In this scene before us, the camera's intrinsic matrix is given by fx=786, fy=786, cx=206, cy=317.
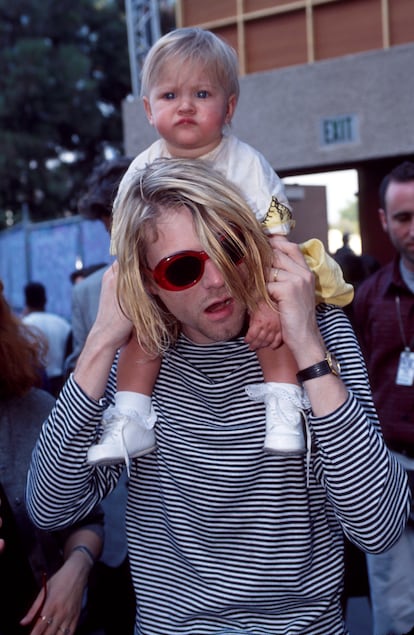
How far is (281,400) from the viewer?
6.06 ft

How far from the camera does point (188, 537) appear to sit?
187 centimetres

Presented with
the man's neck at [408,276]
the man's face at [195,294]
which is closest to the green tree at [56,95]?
the man's neck at [408,276]

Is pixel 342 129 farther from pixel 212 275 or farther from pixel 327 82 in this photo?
pixel 212 275

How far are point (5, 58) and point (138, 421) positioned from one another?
19.9 meters

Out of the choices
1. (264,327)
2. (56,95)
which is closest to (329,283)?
(264,327)

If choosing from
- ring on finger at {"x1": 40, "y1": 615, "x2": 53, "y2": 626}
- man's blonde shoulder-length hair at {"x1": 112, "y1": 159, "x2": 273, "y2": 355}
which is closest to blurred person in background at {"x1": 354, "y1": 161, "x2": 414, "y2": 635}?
ring on finger at {"x1": 40, "y1": 615, "x2": 53, "y2": 626}

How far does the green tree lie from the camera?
1988cm

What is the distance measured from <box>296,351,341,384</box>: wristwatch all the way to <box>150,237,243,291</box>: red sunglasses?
0.97ft

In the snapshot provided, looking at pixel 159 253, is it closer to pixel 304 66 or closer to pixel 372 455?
pixel 372 455

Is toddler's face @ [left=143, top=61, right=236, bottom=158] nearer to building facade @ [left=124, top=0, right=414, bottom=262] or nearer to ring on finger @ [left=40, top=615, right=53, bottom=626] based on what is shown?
ring on finger @ [left=40, top=615, right=53, bottom=626]

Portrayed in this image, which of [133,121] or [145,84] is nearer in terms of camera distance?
[145,84]

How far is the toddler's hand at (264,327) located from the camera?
181 centimetres

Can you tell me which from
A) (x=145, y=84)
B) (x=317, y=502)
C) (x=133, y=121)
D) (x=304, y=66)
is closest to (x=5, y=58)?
(x=133, y=121)

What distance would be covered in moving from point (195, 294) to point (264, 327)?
0.18 m
